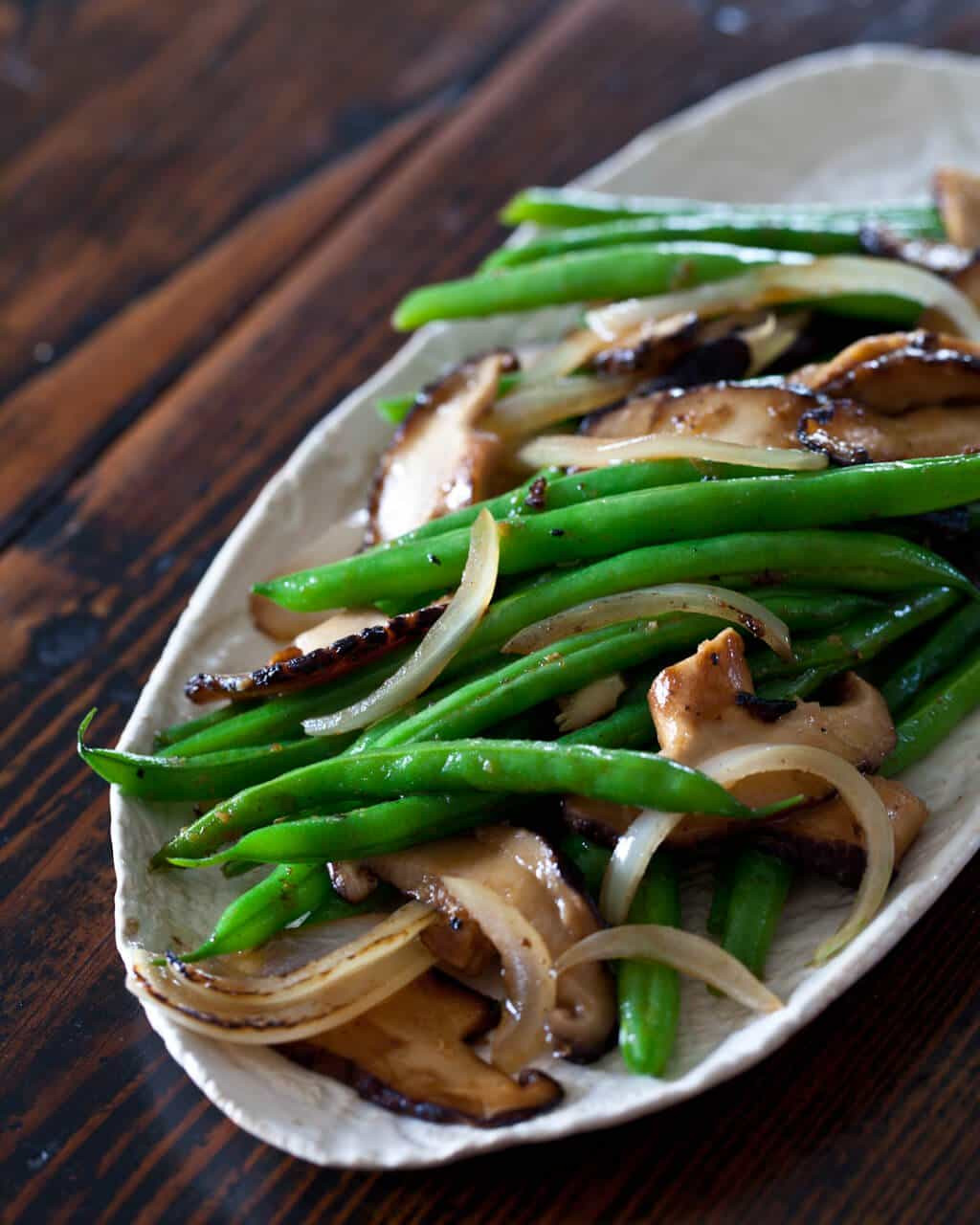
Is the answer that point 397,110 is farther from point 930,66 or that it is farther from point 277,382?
point 930,66

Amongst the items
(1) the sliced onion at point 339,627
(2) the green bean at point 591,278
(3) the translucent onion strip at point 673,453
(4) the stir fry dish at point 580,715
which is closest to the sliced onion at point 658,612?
(4) the stir fry dish at point 580,715

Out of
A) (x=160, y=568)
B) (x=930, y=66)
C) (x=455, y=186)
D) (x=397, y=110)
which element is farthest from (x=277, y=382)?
(x=930, y=66)

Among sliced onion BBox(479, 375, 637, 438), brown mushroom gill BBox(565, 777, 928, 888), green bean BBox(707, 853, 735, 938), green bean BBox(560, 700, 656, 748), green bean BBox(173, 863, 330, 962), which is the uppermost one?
sliced onion BBox(479, 375, 637, 438)

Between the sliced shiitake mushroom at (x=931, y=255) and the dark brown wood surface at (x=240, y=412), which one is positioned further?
the sliced shiitake mushroom at (x=931, y=255)

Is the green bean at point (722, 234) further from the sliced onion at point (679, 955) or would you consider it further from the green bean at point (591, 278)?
the sliced onion at point (679, 955)

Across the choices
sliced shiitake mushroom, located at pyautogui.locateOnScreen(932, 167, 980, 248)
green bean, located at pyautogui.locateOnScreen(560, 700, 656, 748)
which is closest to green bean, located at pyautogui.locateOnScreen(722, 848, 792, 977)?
green bean, located at pyautogui.locateOnScreen(560, 700, 656, 748)

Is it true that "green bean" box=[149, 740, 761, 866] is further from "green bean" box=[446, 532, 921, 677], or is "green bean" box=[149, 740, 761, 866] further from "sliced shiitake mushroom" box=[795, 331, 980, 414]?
"sliced shiitake mushroom" box=[795, 331, 980, 414]

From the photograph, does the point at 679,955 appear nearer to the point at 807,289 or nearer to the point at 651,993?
the point at 651,993
